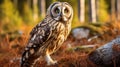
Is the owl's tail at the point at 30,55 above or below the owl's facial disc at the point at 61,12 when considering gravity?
below

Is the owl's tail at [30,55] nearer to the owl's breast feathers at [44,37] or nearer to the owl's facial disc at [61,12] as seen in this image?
the owl's breast feathers at [44,37]

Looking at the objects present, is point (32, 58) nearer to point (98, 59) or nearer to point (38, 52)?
point (38, 52)

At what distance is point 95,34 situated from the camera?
14516mm

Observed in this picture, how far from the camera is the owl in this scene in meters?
8.41

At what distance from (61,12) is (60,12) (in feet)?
0.06

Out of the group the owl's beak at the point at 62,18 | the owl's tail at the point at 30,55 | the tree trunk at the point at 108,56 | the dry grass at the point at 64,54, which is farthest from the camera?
the dry grass at the point at 64,54

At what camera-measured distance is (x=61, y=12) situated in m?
8.39

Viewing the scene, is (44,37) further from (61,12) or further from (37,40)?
(61,12)

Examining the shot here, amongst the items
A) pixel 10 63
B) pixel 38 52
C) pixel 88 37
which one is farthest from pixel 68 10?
pixel 88 37

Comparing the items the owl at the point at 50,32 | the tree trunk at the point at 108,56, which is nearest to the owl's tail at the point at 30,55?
the owl at the point at 50,32

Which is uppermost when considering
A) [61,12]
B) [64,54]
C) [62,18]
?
[61,12]

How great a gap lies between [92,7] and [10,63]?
12.9 m

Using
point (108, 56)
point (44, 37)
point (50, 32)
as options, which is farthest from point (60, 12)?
point (108, 56)

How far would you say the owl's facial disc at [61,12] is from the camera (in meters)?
8.38
